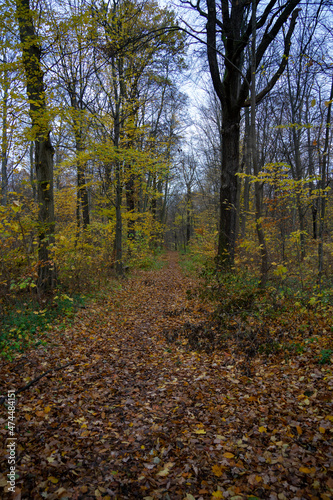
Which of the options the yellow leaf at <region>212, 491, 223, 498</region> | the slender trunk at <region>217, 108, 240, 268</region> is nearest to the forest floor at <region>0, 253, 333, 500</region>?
the yellow leaf at <region>212, 491, 223, 498</region>

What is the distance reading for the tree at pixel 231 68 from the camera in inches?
257

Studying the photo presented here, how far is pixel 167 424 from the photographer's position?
126 inches

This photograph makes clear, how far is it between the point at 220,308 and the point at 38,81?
738cm

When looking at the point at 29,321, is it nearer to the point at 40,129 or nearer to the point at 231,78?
the point at 40,129

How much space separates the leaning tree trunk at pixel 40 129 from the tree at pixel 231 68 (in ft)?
14.2

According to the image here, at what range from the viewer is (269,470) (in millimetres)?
2391

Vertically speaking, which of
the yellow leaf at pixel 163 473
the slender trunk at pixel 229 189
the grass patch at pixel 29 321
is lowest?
the yellow leaf at pixel 163 473

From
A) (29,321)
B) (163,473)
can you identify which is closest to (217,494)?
(163,473)

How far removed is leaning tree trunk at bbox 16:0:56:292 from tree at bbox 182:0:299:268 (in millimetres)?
4331

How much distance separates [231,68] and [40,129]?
5.64 m

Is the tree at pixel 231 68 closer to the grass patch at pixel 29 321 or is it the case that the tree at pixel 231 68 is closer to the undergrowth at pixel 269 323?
the undergrowth at pixel 269 323

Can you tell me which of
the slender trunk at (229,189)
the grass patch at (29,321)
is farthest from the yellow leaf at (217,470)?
the slender trunk at (229,189)

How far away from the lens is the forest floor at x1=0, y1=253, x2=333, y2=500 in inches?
93.4

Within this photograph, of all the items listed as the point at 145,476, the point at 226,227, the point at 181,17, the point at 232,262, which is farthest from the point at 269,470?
the point at 181,17
